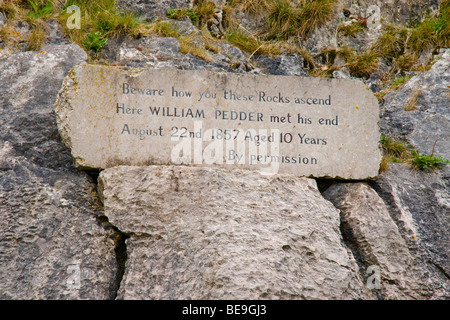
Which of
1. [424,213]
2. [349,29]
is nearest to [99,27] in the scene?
[349,29]

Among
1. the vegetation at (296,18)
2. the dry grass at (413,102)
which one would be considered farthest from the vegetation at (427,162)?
the vegetation at (296,18)

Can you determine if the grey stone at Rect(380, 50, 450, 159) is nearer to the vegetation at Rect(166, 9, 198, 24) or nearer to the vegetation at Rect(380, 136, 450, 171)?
the vegetation at Rect(380, 136, 450, 171)

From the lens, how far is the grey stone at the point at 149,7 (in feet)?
20.3

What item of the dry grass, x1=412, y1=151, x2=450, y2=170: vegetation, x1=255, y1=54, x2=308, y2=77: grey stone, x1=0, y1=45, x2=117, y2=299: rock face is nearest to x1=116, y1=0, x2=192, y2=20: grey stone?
x1=255, y1=54, x2=308, y2=77: grey stone

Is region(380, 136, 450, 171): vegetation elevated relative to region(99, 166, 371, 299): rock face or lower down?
elevated

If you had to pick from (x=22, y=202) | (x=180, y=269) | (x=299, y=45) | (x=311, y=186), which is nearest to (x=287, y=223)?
(x=311, y=186)

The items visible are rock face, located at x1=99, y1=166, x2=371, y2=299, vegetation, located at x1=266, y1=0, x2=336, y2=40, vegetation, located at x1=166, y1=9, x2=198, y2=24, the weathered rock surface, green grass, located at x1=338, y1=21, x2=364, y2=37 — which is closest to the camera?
rock face, located at x1=99, y1=166, x2=371, y2=299

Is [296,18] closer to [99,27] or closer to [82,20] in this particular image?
[99,27]

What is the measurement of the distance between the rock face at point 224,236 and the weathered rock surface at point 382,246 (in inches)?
7.9

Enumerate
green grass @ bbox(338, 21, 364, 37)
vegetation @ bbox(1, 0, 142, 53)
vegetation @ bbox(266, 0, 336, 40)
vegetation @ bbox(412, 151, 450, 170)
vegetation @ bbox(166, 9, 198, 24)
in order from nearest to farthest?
vegetation @ bbox(412, 151, 450, 170)
vegetation @ bbox(1, 0, 142, 53)
vegetation @ bbox(166, 9, 198, 24)
vegetation @ bbox(266, 0, 336, 40)
green grass @ bbox(338, 21, 364, 37)

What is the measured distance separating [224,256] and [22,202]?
171 cm

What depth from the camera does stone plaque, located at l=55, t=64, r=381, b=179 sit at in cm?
397

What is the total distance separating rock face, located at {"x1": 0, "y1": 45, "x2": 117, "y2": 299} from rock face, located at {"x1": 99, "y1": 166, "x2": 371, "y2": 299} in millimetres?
237

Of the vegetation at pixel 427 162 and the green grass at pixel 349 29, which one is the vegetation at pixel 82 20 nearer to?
the green grass at pixel 349 29
